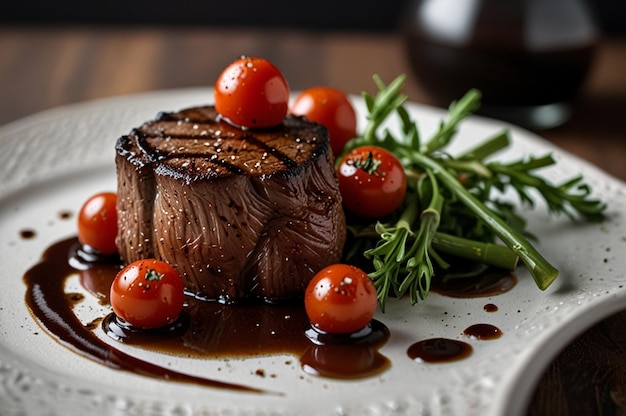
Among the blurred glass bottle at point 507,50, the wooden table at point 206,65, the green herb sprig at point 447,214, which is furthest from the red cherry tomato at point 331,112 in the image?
the wooden table at point 206,65

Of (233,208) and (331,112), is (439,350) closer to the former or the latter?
(233,208)

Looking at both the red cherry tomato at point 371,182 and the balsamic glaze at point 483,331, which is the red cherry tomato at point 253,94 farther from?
the balsamic glaze at point 483,331

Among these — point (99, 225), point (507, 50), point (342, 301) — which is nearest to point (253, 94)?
point (99, 225)

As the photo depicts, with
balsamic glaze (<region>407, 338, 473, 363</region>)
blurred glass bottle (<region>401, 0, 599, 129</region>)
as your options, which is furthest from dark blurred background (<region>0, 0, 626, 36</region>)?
balsamic glaze (<region>407, 338, 473, 363</region>)

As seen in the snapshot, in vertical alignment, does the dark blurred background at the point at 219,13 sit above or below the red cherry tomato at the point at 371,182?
below

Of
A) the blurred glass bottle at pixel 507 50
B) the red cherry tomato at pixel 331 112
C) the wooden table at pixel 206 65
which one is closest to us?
the red cherry tomato at pixel 331 112
